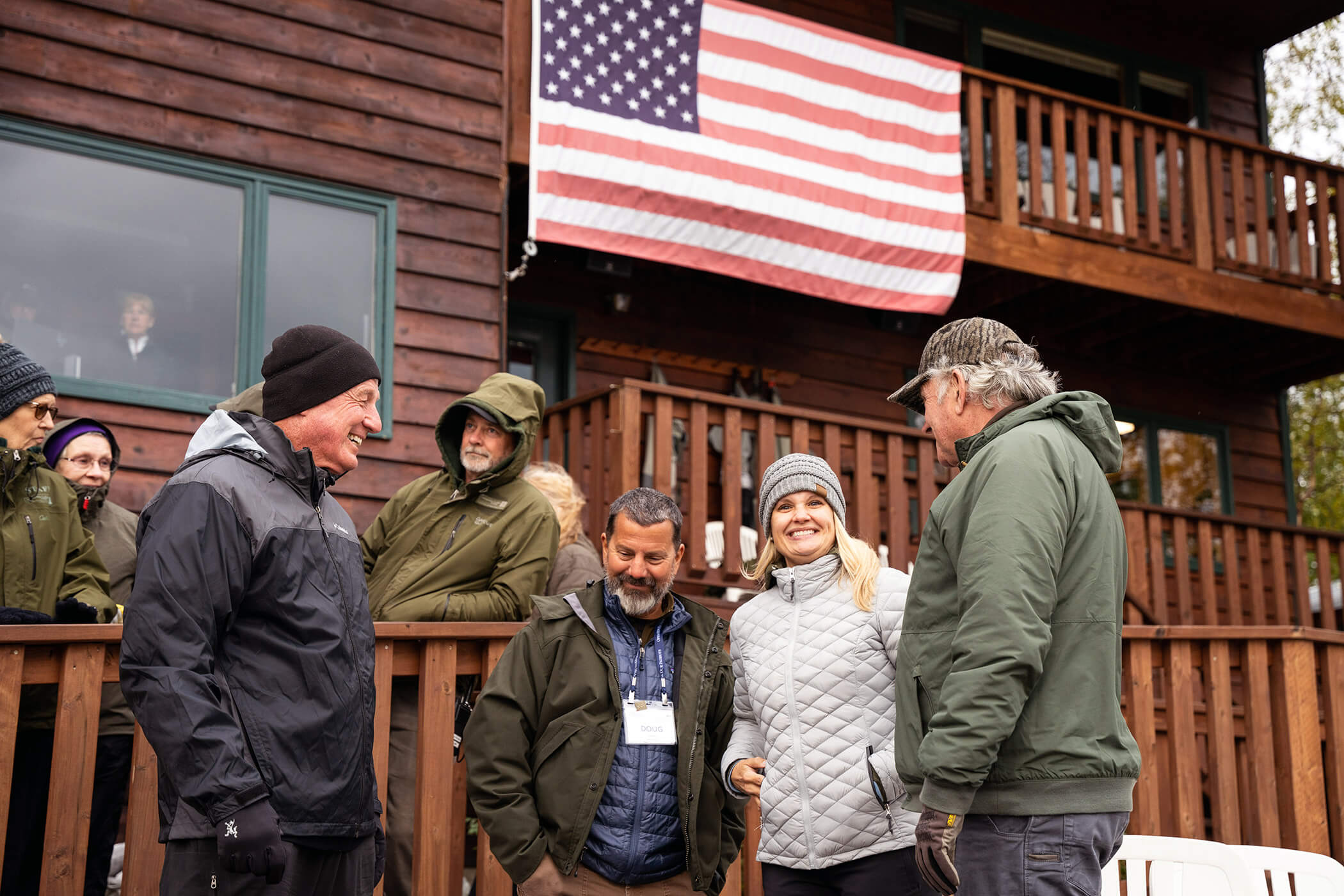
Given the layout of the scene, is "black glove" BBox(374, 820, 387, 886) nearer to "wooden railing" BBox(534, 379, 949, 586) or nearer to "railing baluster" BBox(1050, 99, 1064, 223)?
"wooden railing" BBox(534, 379, 949, 586)

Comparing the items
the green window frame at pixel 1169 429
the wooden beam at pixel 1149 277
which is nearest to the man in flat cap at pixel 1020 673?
the wooden beam at pixel 1149 277

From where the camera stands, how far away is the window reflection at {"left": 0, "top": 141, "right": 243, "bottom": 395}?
6.63 metres

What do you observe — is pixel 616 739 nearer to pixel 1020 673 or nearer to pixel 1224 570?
pixel 1020 673

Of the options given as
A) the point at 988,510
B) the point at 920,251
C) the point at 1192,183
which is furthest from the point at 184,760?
the point at 1192,183

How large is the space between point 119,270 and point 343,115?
5.19ft

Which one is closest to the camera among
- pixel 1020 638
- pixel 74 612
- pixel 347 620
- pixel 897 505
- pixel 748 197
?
pixel 1020 638

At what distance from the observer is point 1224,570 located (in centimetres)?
1039

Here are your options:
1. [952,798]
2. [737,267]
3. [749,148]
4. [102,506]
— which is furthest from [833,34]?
[952,798]

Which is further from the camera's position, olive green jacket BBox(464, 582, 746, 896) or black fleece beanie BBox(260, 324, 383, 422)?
olive green jacket BBox(464, 582, 746, 896)

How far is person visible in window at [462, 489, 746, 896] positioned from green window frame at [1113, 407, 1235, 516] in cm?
906

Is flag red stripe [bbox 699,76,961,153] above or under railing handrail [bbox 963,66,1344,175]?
under

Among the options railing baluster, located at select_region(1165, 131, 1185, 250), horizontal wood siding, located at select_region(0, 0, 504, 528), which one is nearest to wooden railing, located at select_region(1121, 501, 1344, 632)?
railing baluster, located at select_region(1165, 131, 1185, 250)

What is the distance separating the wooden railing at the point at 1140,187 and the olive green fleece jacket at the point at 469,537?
5499mm

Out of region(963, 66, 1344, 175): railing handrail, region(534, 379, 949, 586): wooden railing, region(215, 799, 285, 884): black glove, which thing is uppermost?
region(963, 66, 1344, 175): railing handrail
